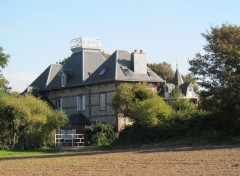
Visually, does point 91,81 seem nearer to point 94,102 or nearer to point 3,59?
point 94,102

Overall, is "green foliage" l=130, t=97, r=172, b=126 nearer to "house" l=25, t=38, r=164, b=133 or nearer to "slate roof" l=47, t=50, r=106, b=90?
"house" l=25, t=38, r=164, b=133

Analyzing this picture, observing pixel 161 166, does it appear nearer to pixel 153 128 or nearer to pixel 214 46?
pixel 214 46

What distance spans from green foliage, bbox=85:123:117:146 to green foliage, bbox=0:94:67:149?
4.51 metres

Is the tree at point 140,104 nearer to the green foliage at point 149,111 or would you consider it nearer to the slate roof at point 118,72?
the green foliage at point 149,111

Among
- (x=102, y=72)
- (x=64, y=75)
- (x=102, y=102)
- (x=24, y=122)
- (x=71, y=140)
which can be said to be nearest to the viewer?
(x=24, y=122)

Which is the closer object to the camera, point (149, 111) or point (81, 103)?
point (149, 111)

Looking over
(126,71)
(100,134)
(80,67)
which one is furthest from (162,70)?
(100,134)

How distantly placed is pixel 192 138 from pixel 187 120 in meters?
2.86

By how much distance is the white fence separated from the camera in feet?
165

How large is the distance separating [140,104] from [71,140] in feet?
37.5

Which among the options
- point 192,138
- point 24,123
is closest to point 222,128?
point 192,138

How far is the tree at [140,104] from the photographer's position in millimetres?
42500

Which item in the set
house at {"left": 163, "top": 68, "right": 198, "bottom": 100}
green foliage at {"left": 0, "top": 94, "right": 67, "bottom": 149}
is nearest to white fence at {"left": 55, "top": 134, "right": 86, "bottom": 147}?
green foliage at {"left": 0, "top": 94, "right": 67, "bottom": 149}

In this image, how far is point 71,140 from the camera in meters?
51.6
